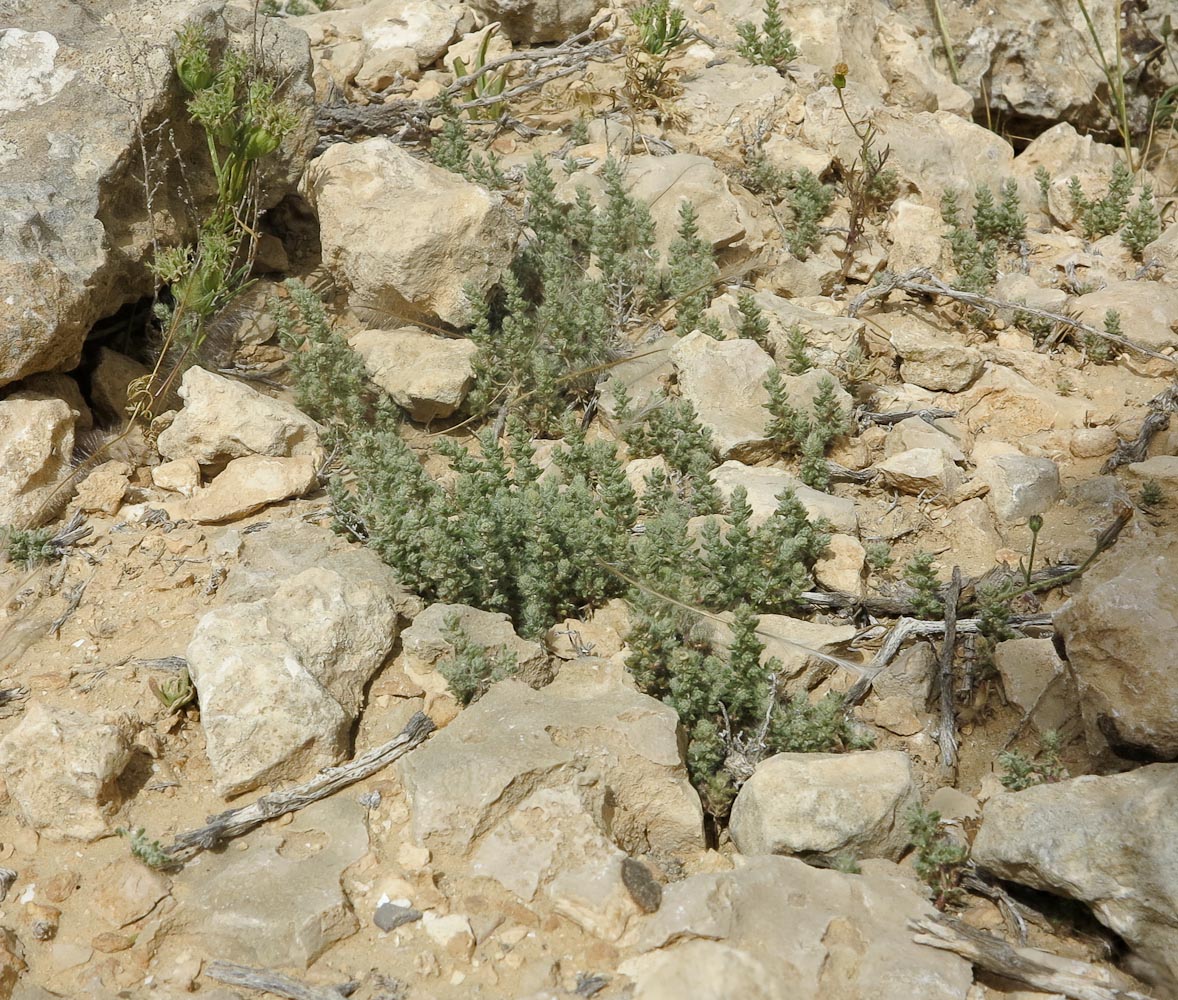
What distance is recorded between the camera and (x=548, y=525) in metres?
3.80

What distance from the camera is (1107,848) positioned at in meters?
2.69

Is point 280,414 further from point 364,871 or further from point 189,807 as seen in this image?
point 364,871

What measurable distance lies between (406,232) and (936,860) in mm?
3308

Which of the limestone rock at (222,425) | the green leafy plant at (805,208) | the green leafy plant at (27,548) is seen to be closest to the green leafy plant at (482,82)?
the green leafy plant at (805,208)

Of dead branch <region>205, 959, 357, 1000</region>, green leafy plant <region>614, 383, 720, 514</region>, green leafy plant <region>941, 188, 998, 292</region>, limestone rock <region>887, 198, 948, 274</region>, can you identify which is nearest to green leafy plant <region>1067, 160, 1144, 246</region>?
green leafy plant <region>941, 188, 998, 292</region>

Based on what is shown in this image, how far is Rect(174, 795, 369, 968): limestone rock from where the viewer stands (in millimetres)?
2748

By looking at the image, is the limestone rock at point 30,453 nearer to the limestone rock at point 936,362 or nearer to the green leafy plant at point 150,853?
the green leafy plant at point 150,853

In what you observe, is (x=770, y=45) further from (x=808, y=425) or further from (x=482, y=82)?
(x=808, y=425)

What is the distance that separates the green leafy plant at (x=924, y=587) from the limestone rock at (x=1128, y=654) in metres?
0.45

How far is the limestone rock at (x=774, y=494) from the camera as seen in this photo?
13.3 feet

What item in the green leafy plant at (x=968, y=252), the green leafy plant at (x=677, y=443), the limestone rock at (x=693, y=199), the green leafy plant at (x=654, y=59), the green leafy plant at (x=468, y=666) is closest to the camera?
the green leafy plant at (x=468, y=666)

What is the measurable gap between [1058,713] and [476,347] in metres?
2.75

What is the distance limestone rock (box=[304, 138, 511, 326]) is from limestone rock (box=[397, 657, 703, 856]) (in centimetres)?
222

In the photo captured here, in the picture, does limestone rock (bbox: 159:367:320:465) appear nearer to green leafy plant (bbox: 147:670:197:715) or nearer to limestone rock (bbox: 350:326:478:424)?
limestone rock (bbox: 350:326:478:424)
